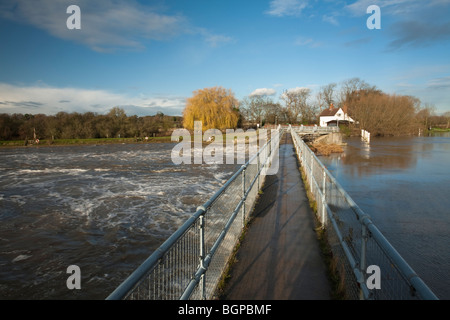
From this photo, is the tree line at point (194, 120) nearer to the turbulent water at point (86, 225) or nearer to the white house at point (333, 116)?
the white house at point (333, 116)

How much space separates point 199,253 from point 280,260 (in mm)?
1578

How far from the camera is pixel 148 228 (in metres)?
8.95

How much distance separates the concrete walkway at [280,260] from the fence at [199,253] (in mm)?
252

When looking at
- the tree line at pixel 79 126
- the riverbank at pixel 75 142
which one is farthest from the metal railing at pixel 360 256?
the tree line at pixel 79 126

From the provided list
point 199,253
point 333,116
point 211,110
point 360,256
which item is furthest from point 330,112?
point 199,253

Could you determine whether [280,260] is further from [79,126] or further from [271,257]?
[79,126]

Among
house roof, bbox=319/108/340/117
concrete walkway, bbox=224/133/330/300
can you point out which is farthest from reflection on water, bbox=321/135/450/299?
house roof, bbox=319/108/340/117

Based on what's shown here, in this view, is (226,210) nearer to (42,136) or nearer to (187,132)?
(187,132)

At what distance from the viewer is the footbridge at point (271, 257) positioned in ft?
8.04

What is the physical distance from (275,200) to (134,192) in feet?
26.8

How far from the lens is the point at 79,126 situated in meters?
58.4
